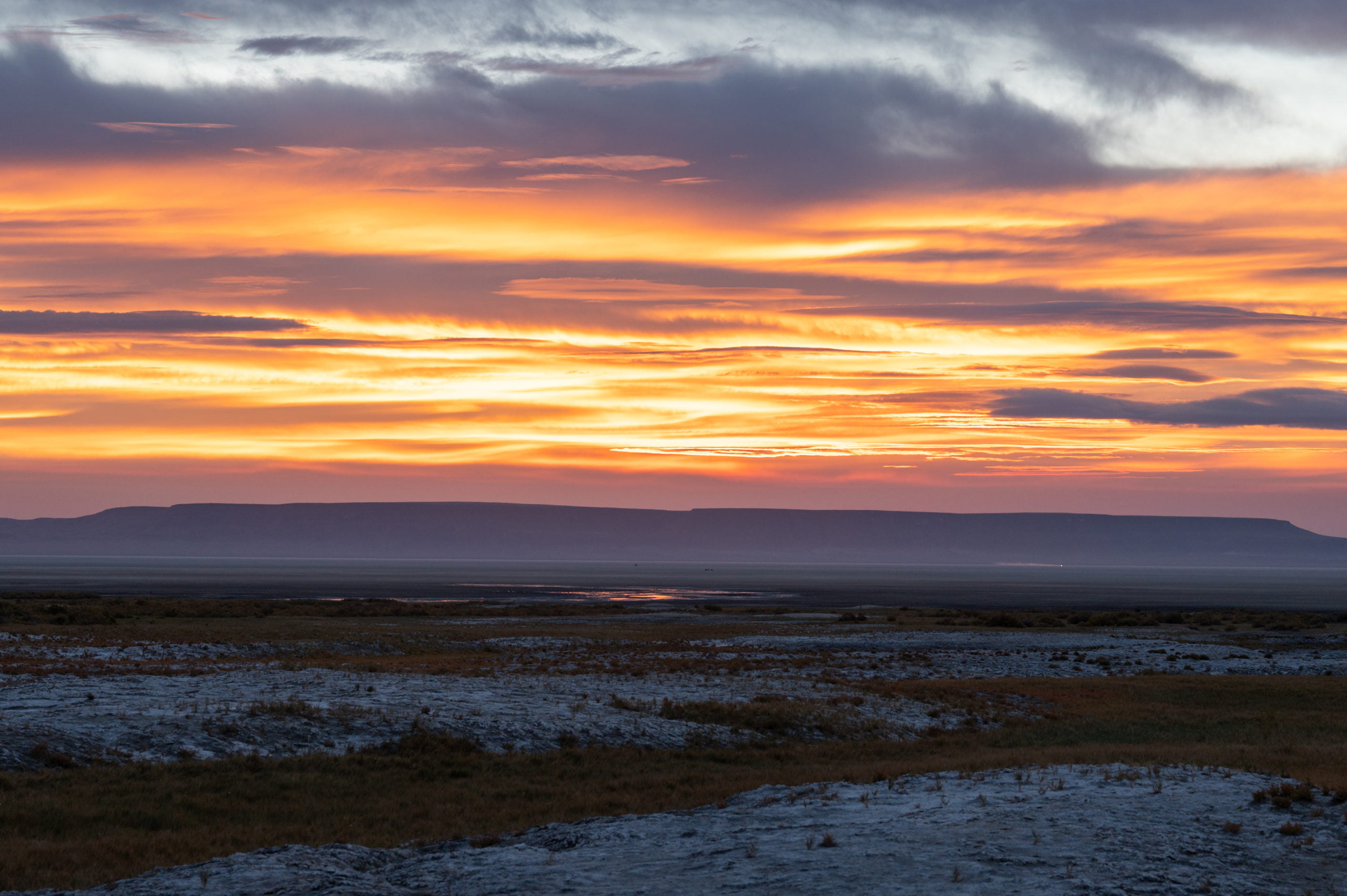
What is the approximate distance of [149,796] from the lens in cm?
1878

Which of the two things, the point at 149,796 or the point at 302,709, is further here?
the point at 302,709

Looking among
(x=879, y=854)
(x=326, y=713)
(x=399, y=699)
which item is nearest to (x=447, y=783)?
(x=326, y=713)

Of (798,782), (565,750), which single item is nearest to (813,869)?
(798,782)

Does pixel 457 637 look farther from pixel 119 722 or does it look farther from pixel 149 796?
pixel 149 796

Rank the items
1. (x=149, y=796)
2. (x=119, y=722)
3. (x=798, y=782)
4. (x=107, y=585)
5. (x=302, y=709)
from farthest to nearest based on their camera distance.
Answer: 1. (x=107, y=585)
2. (x=302, y=709)
3. (x=119, y=722)
4. (x=798, y=782)
5. (x=149, y=796)

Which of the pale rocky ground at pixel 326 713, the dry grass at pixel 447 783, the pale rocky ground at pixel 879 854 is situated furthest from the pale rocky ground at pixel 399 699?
the pale rocky ground at pixel 879 854

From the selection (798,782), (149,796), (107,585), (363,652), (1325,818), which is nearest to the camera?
(1325,818)

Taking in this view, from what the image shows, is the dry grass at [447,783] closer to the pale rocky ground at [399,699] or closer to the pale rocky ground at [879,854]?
the pale rocky ground at [399,699]

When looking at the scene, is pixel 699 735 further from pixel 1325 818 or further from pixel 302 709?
pixel 1325 818

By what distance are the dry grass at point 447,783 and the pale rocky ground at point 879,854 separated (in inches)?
70.4

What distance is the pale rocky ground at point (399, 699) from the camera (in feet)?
75.2

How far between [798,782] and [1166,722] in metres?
16.4

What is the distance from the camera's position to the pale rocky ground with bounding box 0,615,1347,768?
902 inches

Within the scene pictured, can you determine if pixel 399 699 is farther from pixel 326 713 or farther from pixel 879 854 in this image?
pixel 879 854
